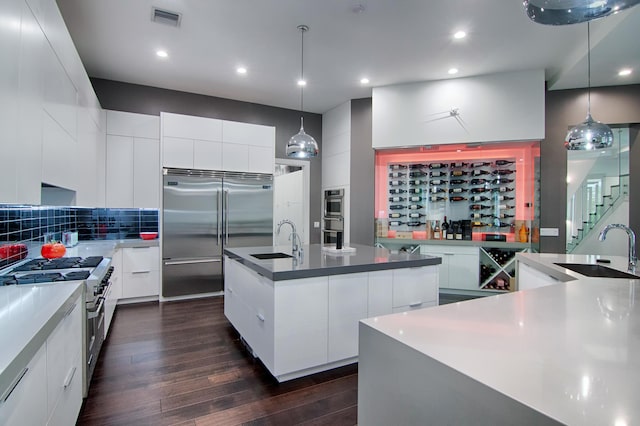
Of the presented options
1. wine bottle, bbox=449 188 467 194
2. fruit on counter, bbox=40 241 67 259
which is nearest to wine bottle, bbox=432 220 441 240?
wine bottle, bbox=449 188 467 194

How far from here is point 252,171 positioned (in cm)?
499

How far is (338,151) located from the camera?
5.58m

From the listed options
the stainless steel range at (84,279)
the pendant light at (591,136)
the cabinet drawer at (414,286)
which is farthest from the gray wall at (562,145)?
the stainless steel range at (84,279)

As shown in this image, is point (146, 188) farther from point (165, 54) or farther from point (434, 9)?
point (434, 9)

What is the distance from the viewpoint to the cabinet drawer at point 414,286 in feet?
8.86

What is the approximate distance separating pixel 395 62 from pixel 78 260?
404 cm

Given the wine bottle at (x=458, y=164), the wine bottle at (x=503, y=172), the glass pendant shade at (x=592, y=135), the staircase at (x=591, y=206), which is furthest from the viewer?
the staircase at (x=591, y=206)

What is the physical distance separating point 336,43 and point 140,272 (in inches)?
153

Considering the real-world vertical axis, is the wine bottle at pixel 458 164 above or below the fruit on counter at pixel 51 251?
above

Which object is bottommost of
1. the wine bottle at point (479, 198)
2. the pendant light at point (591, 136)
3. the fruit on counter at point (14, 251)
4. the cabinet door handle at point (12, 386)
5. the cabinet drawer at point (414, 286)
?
the cabinet drawer at point (414, 286)

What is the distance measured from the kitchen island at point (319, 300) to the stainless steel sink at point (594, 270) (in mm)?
1044

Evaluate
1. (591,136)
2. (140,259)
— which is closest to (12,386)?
(140,259)

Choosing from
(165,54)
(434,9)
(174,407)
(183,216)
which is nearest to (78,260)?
(174,407)

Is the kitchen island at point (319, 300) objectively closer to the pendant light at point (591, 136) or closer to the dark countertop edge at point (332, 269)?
the dark countertop edge at point (332, 269)
